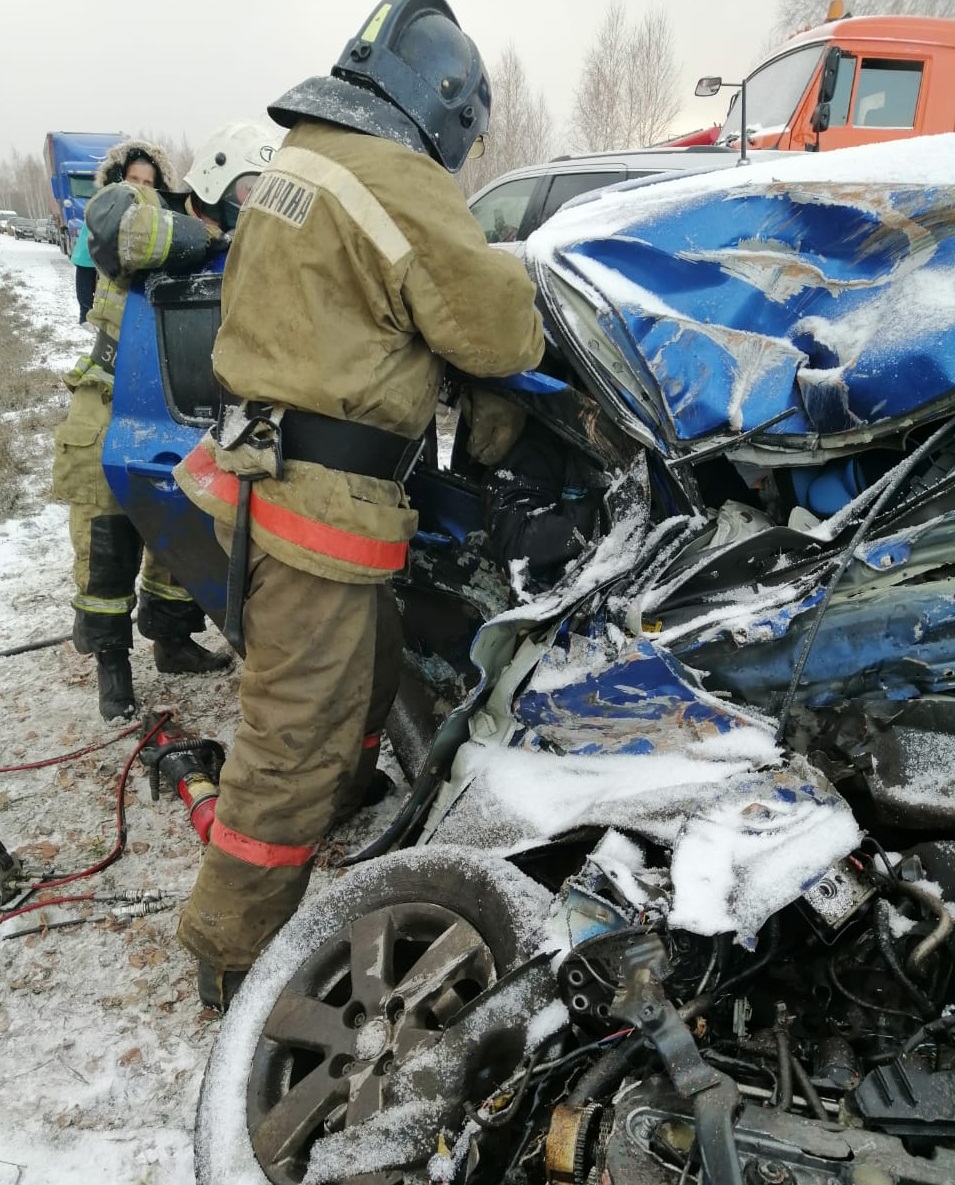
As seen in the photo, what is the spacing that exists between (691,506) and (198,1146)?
1714 millimetres

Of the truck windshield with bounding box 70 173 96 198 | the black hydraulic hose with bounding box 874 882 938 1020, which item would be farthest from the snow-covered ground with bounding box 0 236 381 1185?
the truck windshield with bounding box 70 173 96 198

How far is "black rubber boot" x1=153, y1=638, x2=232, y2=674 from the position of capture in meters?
3.95

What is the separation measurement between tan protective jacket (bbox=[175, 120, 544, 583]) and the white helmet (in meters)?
1.41

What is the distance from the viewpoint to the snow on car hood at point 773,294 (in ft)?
6.02

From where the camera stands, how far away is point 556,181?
22.2 feet

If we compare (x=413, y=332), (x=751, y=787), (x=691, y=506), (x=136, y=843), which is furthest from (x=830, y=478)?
(x=136, y=843)

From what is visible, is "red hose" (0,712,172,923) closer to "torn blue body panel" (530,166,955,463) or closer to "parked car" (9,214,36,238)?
"torn blue body panel" (530,166,955,463)

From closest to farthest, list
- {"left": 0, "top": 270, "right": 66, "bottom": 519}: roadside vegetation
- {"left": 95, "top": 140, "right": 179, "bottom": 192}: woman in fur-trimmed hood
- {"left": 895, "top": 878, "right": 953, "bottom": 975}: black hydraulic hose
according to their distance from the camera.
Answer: {"left": 895, "top": 878, "right": 953, "bottom": 975}: black hydraulic hose < {"left": 95, "top": 140, "right": 179, "bottom": 192}: woman in fur-trimmed hood < {"left": 0, "top": 270, "right": 66, "bottom": 519}: roadside vegetation

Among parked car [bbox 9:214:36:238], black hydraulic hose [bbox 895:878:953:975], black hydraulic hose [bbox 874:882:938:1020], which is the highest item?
black hydraulic hose [bbox 895:878:953:975]

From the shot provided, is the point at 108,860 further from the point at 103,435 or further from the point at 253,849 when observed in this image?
the point at 103,435

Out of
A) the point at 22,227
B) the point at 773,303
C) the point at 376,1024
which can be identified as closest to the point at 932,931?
the point at 376,1024

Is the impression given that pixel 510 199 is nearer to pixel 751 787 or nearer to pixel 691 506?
pixel 691 506

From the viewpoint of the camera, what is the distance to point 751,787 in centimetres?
152

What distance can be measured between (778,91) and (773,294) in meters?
6.50
